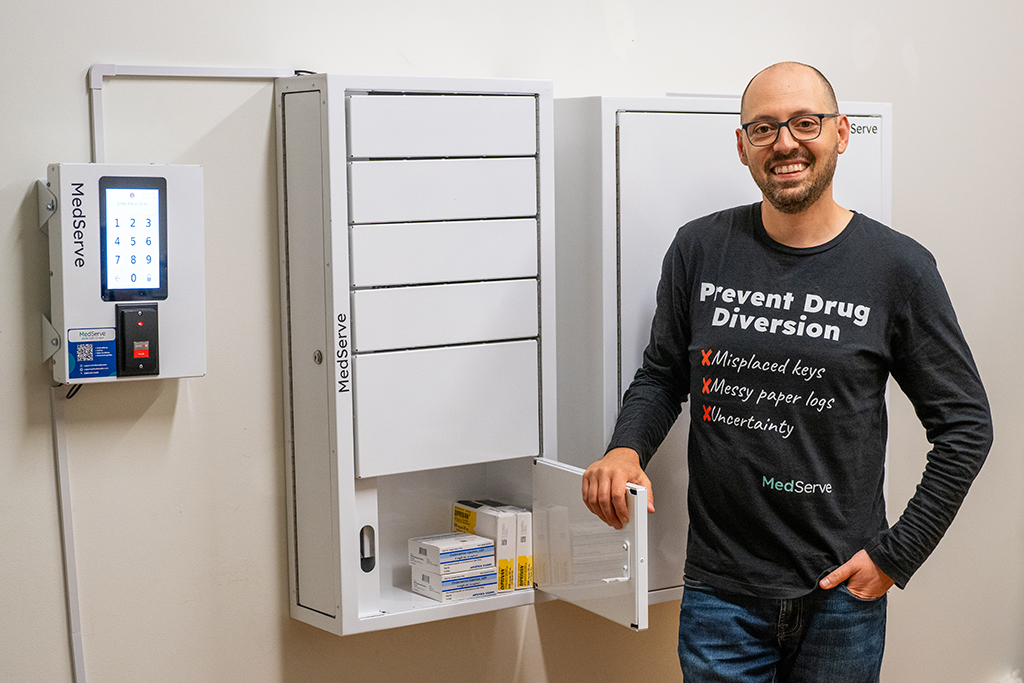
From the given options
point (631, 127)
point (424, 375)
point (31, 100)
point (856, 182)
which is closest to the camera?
point (31, 100)

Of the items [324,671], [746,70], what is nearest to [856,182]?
[746,70]

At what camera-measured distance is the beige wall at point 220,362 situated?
6.31 feet

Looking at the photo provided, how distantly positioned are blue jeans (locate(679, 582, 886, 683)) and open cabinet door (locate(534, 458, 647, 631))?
129 mm

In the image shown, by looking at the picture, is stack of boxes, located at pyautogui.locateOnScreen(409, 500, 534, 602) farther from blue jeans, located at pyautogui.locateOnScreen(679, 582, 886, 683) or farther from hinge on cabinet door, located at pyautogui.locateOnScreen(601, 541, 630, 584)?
blue jeans, located at pyautogui.locateOnScreen(679, 582, 886, 683)

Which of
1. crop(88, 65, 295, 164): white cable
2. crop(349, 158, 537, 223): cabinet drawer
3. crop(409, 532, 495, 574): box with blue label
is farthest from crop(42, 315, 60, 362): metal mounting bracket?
crop(409, 532, 495, 574): box with blue label

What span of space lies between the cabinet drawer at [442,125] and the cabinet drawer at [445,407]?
363 mm

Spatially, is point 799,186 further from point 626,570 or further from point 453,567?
point 453,567

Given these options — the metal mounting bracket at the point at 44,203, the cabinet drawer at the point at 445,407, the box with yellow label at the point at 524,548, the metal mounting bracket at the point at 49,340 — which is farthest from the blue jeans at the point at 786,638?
the metal mounting bracket at the point at 44,203

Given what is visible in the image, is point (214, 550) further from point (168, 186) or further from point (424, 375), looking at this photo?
point (168, 186)

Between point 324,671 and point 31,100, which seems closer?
point 31,100

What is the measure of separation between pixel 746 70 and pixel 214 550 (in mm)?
1632

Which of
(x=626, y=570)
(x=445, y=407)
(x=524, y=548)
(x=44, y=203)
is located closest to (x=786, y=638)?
(x=626, y=570)

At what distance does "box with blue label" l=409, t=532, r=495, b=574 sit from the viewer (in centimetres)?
210

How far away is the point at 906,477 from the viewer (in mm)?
3039
